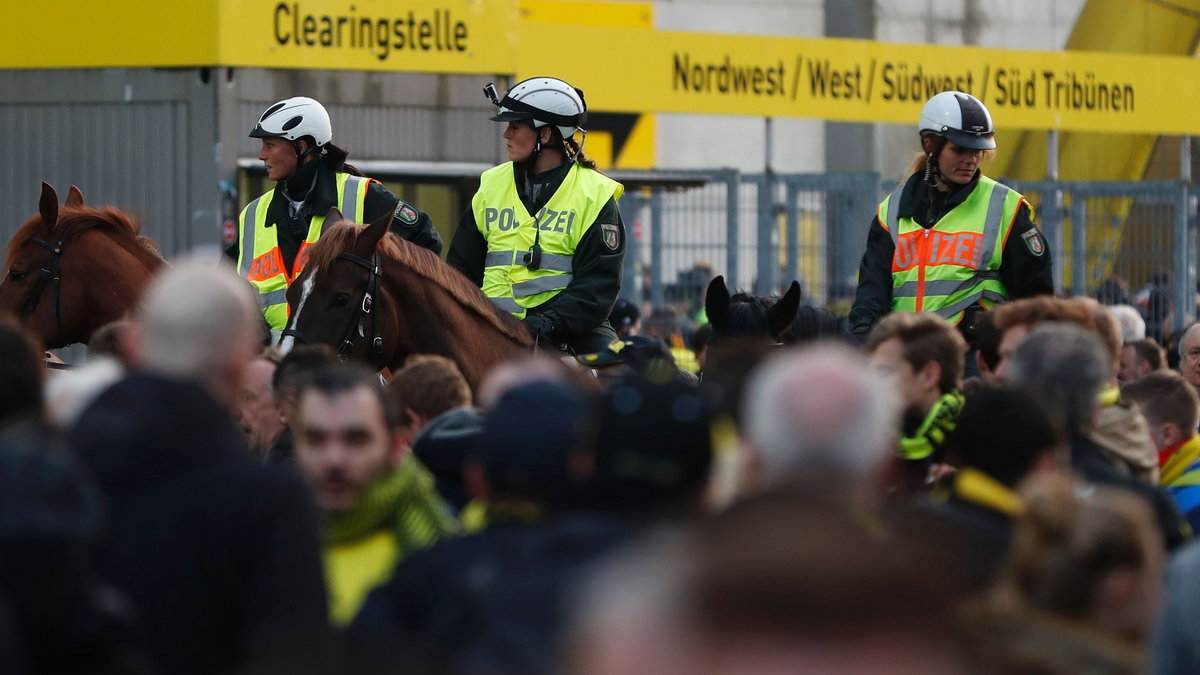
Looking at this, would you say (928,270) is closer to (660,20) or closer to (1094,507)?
(1094,507)

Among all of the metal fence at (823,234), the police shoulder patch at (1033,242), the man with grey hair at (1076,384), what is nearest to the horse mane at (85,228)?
the police shoulder patch at (1033,242)

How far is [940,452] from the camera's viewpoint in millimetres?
5574

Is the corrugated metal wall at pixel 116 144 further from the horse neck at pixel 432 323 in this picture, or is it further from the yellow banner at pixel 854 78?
the horse neck at pixel 432 323

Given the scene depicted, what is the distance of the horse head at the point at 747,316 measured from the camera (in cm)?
736

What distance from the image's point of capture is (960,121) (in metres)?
8.38

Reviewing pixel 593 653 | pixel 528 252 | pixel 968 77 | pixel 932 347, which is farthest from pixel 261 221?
pixel 968 77

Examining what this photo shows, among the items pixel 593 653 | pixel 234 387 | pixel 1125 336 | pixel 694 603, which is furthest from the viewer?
pixel 1125 336

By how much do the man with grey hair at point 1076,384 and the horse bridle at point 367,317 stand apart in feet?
11.0

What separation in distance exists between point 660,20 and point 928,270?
19.8m

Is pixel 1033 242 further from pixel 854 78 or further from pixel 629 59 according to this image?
pixel 854 78

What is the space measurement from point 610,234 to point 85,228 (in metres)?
2.37

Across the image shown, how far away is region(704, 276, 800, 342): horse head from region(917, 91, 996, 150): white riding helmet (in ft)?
4.70

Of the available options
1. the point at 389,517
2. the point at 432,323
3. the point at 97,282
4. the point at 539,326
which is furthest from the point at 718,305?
the point at 389,517

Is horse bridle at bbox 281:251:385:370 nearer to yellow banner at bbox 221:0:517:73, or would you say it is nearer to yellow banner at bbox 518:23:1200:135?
yellow banner at bbox 221:0:517:73
